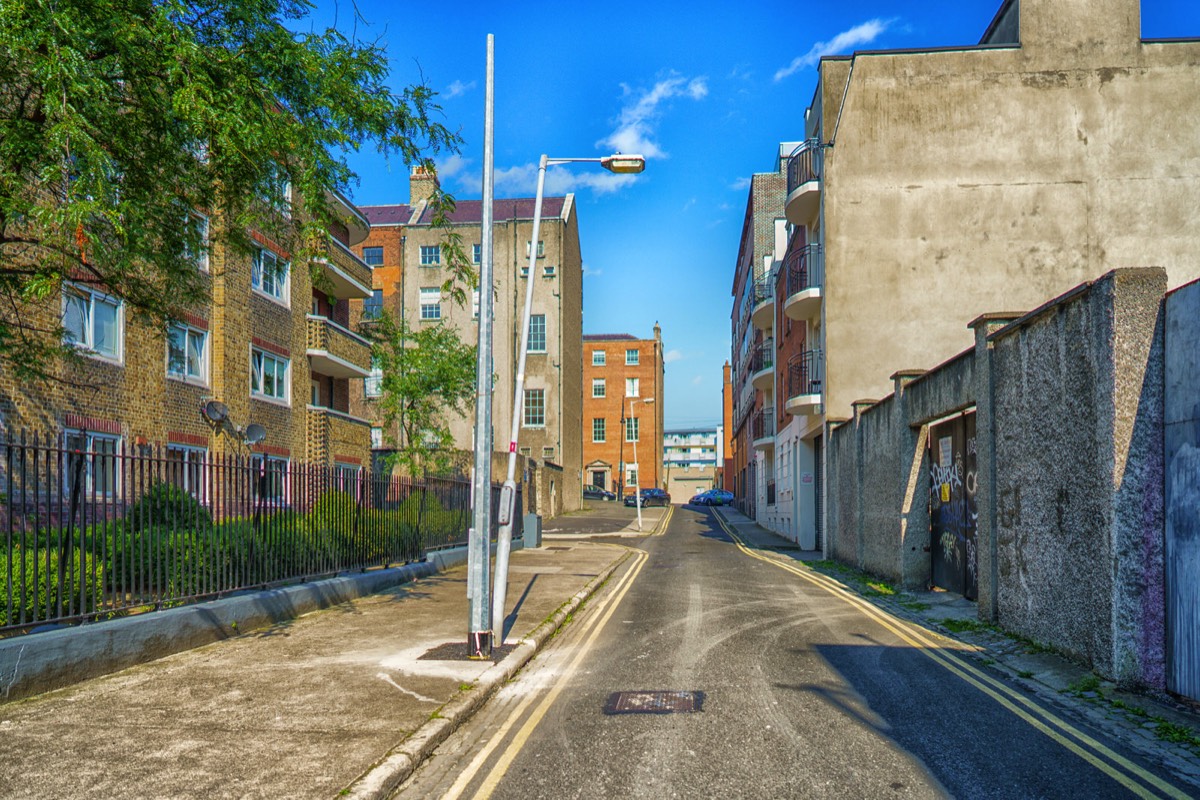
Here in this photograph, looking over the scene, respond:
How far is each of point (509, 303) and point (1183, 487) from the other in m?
47.5

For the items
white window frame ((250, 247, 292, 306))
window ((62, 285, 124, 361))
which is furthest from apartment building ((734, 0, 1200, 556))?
window ((62, 285, 124, 361))

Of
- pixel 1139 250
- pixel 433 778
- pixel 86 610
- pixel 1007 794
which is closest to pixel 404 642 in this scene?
pixel 86 610

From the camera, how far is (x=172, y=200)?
977 cm

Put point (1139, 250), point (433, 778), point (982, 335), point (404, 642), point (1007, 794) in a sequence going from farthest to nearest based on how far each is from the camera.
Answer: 1. point (1139, 250)
2. point (982, 335)
3. point (404, 642)
4. point (433, 778)
5. point (1007, 794)

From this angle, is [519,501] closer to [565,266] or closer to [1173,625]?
[1173,625]

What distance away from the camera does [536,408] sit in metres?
55.7

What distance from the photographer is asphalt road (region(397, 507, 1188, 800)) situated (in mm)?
5434

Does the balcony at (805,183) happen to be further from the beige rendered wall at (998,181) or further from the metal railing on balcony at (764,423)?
the metal railing on balcony at (764,423)

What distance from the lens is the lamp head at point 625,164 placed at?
11.8 m

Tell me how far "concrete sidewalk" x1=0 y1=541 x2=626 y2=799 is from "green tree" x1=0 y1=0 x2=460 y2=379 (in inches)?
140

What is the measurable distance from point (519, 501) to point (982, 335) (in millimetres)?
19117

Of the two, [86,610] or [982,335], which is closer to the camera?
[86,610]

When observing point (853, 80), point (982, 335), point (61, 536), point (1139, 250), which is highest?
point (853, 80)

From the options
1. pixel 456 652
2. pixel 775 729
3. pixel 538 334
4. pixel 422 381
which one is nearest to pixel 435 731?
pixel 775 729
